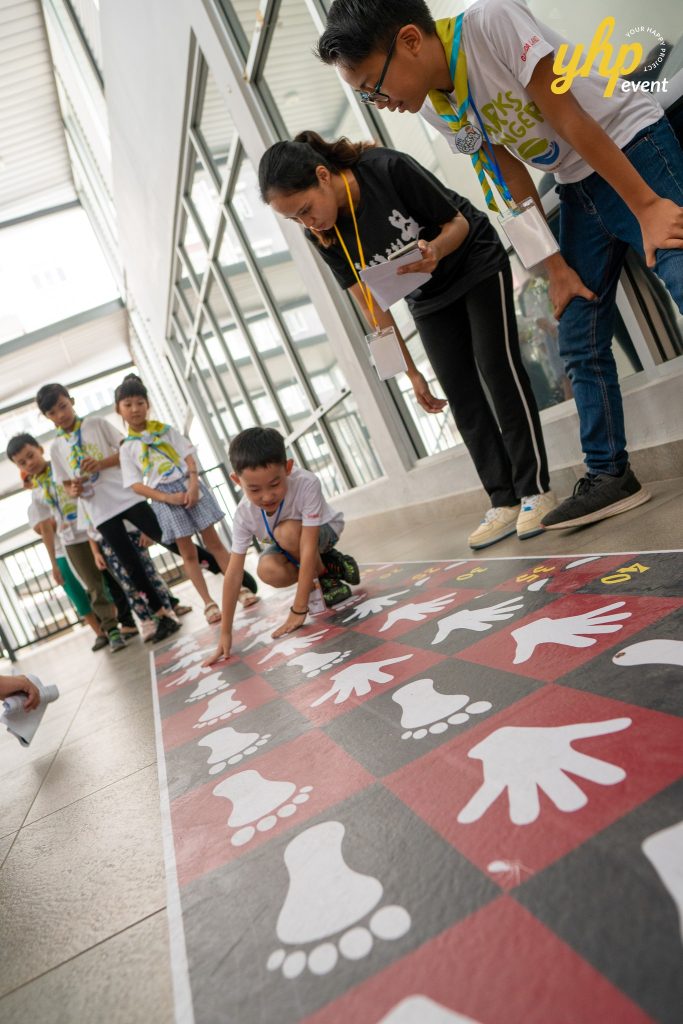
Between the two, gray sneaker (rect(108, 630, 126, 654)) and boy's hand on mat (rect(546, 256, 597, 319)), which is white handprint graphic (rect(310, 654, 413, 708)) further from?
gray sneaker (rect(108, 630, 126, 654))

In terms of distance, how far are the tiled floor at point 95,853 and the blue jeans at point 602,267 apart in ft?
0.79

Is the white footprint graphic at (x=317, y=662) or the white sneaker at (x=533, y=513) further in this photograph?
the white sneaker at (x=533, y=513)

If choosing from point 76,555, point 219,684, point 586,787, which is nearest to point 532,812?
point 586,787

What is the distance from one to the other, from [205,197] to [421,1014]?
623cm

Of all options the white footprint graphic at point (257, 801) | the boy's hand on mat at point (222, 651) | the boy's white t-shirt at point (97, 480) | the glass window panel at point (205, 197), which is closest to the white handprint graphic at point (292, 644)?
the boy's hand on mat at point (222, 651)

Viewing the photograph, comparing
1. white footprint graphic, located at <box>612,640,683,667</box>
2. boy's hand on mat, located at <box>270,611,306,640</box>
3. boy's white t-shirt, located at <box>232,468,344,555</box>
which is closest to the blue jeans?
white footprint graphic, located at <box>612,640,683,667</box>

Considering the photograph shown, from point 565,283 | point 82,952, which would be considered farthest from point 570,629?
point 565,283

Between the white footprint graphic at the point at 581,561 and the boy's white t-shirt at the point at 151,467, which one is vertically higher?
the boy's white t-shirt at the point at 151,467

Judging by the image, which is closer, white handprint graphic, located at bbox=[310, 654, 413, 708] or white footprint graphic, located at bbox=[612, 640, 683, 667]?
white footprint graphic, located at bbox=[612, 640, 683, 667]

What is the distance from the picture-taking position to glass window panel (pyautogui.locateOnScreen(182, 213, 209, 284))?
6.65 metres

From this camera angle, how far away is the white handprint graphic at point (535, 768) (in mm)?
786

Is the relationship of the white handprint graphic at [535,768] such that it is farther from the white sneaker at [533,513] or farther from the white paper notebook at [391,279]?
the white paper notebook at [391,279]

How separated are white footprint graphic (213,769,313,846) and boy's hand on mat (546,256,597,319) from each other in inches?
54.3

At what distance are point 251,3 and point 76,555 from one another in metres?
3.33
